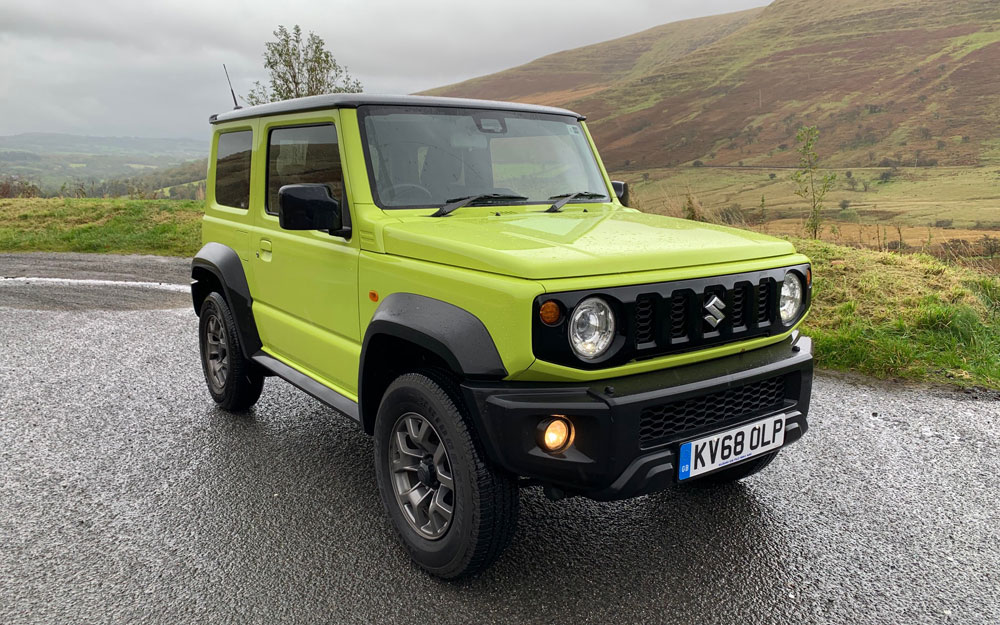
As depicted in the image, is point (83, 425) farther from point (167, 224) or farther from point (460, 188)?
point (167, 224)

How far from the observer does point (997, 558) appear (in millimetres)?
2838

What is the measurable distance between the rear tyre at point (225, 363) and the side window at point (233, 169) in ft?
2.14

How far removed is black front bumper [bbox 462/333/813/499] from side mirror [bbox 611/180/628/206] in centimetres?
175

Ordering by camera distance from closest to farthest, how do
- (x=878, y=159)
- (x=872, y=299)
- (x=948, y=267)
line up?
(x=872, y=299), (x=948, y=267), (x=878, y=159)

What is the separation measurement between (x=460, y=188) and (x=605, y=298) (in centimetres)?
128

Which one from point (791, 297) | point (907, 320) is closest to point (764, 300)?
point (791, 297)

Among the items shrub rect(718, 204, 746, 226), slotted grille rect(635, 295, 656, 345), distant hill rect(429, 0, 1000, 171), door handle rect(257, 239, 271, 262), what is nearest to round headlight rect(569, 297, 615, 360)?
slotted grille rect(635, 295, 656, 345)

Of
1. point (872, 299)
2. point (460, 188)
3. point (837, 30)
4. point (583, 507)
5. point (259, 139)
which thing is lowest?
point (583, 507)

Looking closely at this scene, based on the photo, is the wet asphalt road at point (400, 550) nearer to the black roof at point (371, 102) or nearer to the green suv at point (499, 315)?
the green suv at point (499, 315)

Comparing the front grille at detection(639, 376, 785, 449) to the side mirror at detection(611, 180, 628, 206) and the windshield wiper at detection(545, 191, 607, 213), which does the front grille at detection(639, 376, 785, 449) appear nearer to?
the windshield wiper at detection(545, 191, 607, 213)

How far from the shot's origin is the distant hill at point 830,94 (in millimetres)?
35938

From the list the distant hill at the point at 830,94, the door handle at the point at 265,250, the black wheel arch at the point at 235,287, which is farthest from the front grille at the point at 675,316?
the distant hill at the point at 830,94

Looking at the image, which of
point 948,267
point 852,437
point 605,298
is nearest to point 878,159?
point 948,267

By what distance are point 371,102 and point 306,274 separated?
3.00 ft
